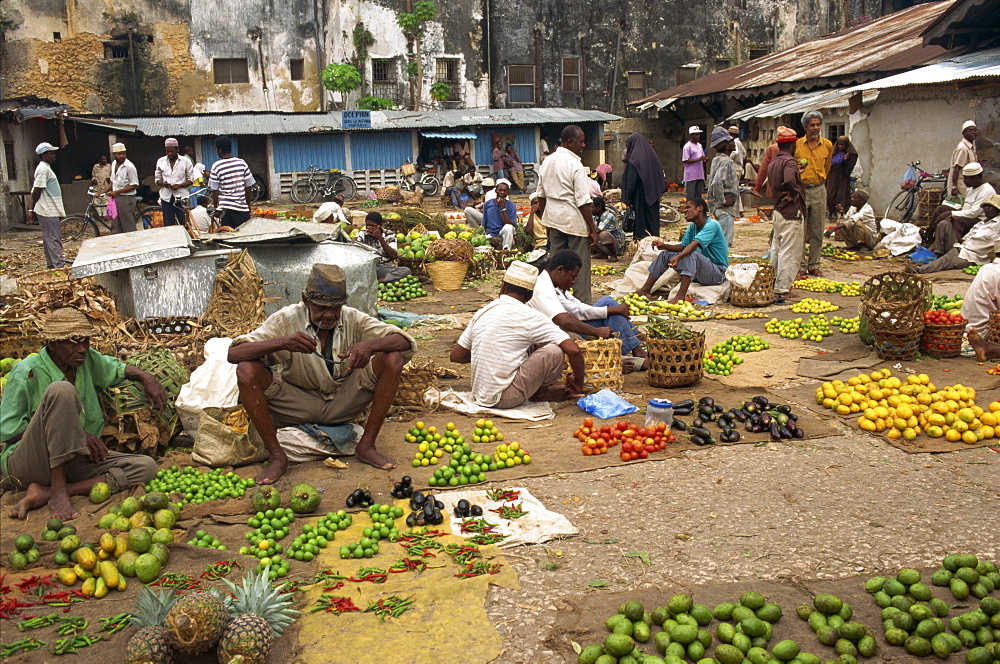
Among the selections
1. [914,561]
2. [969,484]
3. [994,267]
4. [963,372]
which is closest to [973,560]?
[914,561]

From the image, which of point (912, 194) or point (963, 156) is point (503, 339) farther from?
point (912, 194)

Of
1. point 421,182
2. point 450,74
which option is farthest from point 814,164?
point 450,74

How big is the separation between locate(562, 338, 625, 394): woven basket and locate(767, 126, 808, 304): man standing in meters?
4.24

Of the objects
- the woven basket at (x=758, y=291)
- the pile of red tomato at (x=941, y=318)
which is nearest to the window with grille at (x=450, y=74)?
the woven basket at (x=758, y=291)

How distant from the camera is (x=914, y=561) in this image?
409 centimetres

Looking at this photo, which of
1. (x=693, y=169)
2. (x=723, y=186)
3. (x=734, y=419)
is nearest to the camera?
(x=734, y=419)

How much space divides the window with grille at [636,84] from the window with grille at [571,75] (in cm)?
214

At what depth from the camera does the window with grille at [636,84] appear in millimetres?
34312

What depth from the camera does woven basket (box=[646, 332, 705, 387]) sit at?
6.98m

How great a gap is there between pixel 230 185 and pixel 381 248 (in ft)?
7.59

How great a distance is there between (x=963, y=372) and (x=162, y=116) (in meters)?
25.8

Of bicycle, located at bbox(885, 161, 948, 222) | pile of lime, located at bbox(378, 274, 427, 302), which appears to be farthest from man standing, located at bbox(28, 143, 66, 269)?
bicycle, located at bbox(885, 161, 948, 222)

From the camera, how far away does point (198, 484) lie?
16.8 ft

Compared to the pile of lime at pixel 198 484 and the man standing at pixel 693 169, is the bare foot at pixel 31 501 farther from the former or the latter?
the man standing at pixel 693 169
